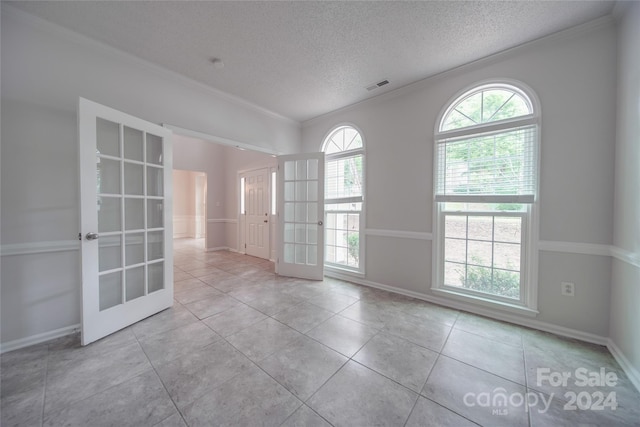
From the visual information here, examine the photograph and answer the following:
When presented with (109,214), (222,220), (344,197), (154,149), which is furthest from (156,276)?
(222,220)

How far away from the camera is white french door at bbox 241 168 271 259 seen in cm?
502

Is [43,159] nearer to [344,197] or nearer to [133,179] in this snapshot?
[133,179]

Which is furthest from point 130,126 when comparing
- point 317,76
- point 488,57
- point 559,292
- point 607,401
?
Answer: point 559,292

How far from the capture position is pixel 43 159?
189 cm

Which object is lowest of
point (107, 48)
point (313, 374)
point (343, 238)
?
point (313, 374)

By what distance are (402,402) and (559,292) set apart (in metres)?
1.90

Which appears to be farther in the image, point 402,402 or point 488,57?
point 488,57

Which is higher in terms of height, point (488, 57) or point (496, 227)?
point (488, 57)

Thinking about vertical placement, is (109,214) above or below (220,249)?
above

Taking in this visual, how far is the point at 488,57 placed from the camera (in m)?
2.28

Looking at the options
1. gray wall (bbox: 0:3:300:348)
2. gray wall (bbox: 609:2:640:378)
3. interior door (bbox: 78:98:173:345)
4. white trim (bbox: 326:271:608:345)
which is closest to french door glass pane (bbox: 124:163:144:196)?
interior door (bbox: 78:98:173:345)

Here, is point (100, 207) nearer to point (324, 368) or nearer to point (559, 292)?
point (324, 368)

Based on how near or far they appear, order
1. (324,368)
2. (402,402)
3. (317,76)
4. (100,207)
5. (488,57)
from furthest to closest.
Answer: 1. (317,76)
2. (488,57)
3. (100,207)
4. (324,368)
5. (402,402)

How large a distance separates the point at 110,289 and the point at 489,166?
393cm
